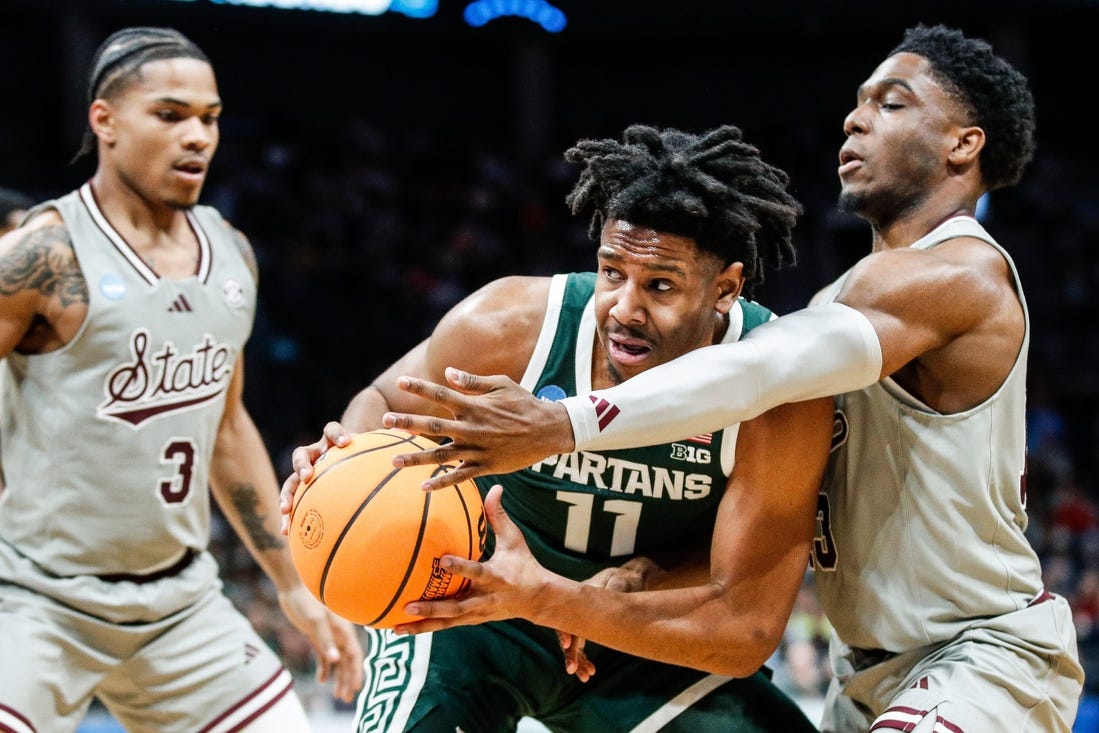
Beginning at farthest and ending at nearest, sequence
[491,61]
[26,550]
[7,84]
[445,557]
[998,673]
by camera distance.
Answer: [491,61] → [7,84] → [26,550] → [998,673] → [445,557]

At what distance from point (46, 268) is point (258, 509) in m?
0.98

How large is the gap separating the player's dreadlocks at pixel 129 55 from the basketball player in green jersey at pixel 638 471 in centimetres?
138

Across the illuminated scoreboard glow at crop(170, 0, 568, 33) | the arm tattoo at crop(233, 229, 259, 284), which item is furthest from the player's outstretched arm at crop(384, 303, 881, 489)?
the illuminated scoreboard glow at crop(170, 0, 568, 33)

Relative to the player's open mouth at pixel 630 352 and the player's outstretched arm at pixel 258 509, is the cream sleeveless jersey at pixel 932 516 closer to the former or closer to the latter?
the player's open mouth at pixel 630 352

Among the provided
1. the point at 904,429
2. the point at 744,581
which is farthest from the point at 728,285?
the point at 744,581

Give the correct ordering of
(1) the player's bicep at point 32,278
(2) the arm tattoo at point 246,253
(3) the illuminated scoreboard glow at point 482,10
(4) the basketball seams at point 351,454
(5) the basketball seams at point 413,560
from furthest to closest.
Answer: (3) the illuminated scoreboard glow at point 482,10 → (2) the arm tattoo at point 246,253 → (1) the player's bicep at point 32,278 → (4) the basketball seams at point 351,454 → (5) the basketball seams at point 413,560

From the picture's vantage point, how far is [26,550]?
354 cm

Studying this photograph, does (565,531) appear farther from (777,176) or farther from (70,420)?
(70,420)

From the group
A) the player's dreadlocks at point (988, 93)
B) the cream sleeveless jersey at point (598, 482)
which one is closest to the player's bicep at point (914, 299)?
the cream sleeveless jersey at point (598, 482)

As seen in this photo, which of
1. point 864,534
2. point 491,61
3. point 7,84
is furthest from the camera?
point 491,61

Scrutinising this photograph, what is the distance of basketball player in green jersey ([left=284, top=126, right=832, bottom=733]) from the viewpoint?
289cm

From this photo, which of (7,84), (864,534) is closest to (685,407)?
(864,534)

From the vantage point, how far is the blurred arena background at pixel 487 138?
489 inches

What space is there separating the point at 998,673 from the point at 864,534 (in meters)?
0.44
